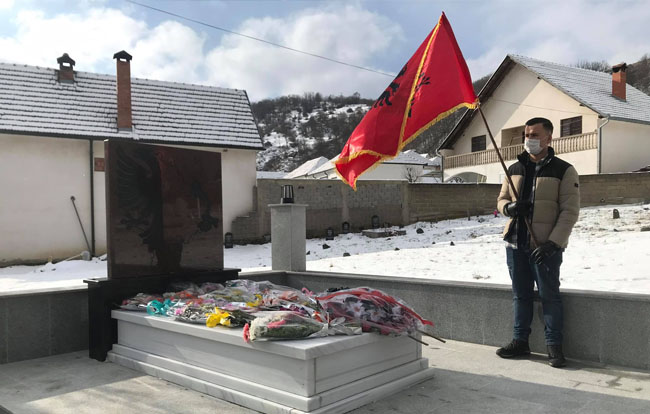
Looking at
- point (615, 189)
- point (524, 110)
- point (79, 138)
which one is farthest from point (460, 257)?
point (524, 110)

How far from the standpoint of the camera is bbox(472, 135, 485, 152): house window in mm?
28141

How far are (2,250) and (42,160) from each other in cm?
315

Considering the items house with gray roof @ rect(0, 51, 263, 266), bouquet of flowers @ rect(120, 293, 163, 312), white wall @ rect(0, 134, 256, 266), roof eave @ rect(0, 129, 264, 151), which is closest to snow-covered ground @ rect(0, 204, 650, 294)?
white wall @ rect(0, 134, 256, 266)

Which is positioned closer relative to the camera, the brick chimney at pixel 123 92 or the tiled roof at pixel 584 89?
the brick chimney at pixel 123 92

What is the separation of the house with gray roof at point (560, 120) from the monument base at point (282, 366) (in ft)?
70.0

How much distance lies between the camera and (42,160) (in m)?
16.5

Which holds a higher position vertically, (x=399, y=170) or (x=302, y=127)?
(x=302, y=127)

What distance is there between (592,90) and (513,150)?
15.0ft

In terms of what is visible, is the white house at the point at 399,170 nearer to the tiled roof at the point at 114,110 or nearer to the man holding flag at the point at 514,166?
the tiled roof at the point at 114,110

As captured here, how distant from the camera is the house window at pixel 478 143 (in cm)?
2814

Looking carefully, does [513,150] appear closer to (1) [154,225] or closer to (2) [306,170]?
(2) [306,170]

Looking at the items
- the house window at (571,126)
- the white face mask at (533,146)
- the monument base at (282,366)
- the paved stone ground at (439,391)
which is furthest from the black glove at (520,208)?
the house window at (571,126)

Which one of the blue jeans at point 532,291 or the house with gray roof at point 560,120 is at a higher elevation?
the house with gray roof at point 560,120

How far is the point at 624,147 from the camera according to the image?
22219 millimetres
